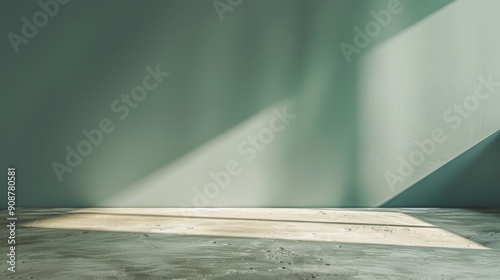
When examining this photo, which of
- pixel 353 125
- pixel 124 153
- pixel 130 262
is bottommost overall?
pixel 130 262

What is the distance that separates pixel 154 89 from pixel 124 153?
2.52ft

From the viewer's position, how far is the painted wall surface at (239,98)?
6.07 meters

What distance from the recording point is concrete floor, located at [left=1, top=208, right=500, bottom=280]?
3.03 meters

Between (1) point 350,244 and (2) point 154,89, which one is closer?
(1) point 350,244

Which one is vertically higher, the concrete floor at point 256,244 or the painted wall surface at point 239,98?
the painted wall surface at point 239,98

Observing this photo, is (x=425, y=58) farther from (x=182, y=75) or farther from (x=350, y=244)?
(x=350, y=244)

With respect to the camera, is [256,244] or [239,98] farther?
[239,98]

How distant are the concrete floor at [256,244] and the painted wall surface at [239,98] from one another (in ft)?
1.32

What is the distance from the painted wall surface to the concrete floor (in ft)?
1.32

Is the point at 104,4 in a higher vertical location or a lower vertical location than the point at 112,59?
higher

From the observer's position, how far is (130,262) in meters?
3.26

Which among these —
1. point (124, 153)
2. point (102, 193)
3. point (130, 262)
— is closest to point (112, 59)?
point (124, 153)

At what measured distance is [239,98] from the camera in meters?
6.24

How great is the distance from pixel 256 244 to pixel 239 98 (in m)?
2.64
